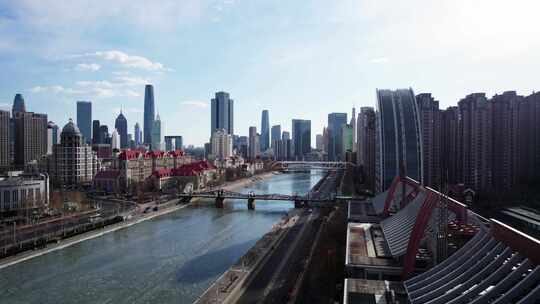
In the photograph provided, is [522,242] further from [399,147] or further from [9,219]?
[399,147]

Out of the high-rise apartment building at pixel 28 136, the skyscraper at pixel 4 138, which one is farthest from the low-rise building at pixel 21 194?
the high-rise apartment building at pixel 28 136

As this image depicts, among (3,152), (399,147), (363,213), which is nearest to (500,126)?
(399,147)

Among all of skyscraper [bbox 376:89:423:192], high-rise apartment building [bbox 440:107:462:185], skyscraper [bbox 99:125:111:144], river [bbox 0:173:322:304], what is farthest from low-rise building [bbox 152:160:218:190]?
skyscraper [bbox 99:125:111:144]

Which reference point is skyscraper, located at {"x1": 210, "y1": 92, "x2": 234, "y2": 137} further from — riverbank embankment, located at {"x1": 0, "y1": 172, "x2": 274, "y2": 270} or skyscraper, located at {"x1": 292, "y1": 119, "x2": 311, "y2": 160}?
riverbank embankment, located at {"x1": 0, "y1": 172, "x2": 274, "y2": 270}

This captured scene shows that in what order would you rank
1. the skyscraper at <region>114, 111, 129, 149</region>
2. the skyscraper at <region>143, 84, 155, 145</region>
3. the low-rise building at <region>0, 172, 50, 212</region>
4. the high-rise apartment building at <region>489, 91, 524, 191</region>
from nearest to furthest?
the low-rise building at <region>0, 172, 50, 212</region> → the high-rise apartment building at <region>489, 91, 524, 191</region> → the skyscraper at <region>114, 111, 129, 149</region> → the skyscraper at <region>143, 84, 155, 145</region>

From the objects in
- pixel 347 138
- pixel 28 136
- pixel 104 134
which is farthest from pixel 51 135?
pixel 347 138

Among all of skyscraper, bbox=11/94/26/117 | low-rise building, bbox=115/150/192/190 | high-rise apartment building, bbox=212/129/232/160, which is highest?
skyscraper, bbox=11/94/26/117

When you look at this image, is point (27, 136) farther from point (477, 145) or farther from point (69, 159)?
point (477, 145)

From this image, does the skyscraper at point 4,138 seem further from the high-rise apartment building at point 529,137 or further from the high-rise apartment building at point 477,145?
the high-rise apartment building at point 529,137
